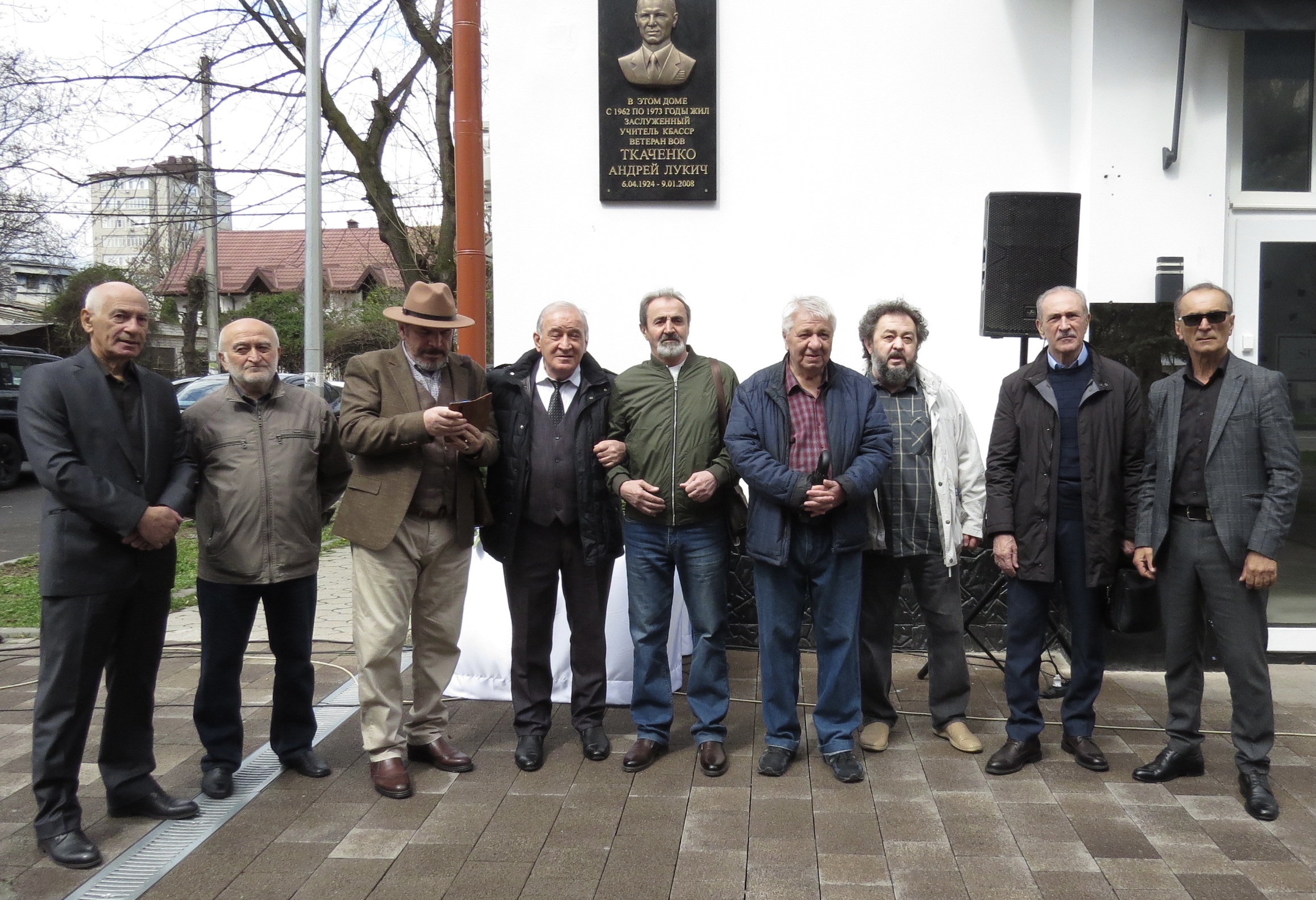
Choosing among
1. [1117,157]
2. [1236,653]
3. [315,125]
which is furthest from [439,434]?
[315,125]

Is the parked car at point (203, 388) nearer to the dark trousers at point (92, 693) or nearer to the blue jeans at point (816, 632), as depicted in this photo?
the dark trousers at point (92, 693)

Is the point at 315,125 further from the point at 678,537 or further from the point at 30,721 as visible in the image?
the point at 678,537

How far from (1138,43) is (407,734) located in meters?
5.17

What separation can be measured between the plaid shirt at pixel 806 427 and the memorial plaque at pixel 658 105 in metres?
2.41

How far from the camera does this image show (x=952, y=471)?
4.69m

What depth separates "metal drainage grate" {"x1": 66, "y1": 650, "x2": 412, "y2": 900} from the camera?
3.32 meters

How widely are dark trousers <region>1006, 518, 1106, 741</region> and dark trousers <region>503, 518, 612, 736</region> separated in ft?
5.61

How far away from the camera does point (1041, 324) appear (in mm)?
4484

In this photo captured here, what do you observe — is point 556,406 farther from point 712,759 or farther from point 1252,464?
point 1252,464

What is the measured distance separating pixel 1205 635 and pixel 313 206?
9.12 meters

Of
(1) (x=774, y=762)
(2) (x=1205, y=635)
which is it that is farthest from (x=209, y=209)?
(2) (x=1205, y=635)

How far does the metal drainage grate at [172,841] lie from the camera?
3320 millimetres

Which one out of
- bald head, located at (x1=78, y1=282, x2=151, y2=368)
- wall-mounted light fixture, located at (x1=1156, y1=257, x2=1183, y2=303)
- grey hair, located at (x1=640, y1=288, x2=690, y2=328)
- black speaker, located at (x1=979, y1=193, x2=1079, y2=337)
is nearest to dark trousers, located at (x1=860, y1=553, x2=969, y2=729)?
grey hair, located at (x1=640, y1=288, x2=690, y2=328)

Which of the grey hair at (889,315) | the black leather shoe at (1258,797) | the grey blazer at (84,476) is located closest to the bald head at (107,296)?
the grey blazer at (84,476)
